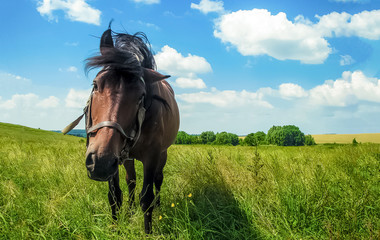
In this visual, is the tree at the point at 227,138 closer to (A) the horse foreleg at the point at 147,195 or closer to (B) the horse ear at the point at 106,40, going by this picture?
(A) the horse foreleg at the point at 147,195

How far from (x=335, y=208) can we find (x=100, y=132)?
285 cm

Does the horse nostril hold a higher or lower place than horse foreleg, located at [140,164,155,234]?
higher

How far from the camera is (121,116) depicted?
2.22 metres

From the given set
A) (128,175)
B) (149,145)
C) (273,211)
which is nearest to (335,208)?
(273,211)

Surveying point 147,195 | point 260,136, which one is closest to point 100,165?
point 147,195

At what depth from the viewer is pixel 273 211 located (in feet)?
10.2

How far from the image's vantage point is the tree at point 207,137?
210 feet

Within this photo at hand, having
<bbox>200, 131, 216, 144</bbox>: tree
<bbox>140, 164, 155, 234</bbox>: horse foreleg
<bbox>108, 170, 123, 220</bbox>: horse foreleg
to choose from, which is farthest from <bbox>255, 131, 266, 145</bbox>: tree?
<bbox>140, 164, 155, 234</bbox>: horse foreleg

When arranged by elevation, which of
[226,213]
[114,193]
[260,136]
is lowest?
[226,213]

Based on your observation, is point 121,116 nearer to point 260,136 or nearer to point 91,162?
point 91,162

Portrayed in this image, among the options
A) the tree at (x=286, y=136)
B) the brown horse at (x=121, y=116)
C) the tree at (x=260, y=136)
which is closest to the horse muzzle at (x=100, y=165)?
the brown horse at (x=121, y=116)

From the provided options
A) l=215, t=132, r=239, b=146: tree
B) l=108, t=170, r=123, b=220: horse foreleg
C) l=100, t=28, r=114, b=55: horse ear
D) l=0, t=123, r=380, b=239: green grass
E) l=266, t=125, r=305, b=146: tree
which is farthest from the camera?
l=215, t=132, r=239, b=146: tree

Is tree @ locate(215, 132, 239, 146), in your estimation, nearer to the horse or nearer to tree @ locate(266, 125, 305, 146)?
tree @ locate(266, 125, 305, 146)

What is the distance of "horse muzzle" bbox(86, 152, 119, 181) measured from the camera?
197cm
